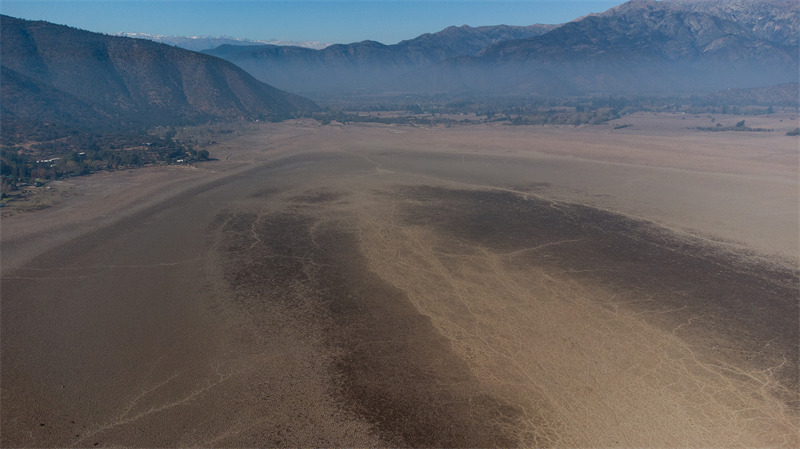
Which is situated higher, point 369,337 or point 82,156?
point 82,156

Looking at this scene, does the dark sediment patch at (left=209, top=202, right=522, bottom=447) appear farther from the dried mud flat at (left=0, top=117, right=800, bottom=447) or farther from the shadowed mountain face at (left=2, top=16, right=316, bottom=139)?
the shadowed mountain face at (left=2, top=16, right=316, bottom=139)

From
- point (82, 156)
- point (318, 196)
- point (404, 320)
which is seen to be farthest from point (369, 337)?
point (82, 156)

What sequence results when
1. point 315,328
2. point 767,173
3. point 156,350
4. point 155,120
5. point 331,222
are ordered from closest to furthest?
point 156,350
point 315,328
point 331,222
point 767,173
point 155,120

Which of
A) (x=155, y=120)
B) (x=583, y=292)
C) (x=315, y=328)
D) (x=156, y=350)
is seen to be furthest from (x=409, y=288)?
(x=155, y=120)

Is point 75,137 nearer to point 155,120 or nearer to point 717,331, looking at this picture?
point 155,120

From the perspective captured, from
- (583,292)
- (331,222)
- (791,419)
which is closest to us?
(791,419)

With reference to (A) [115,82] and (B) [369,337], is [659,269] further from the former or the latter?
(A) [115,82]

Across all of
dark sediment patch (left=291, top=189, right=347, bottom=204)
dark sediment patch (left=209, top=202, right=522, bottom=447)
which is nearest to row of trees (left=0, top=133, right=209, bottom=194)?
dark sediment patch (left=291, top=189, right=347, bottom=204)
